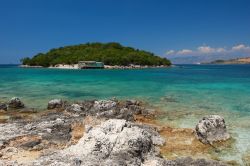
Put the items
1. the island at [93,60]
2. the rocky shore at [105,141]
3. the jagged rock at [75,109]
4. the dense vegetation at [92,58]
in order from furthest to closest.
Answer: the dense vegetation at [92,58]
the island at [93,60]
the jagged rock at [75,109]
the rocky shore at [105,141]

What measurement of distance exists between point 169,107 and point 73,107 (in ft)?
29.2

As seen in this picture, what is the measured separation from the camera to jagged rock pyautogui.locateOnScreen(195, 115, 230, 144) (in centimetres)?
1588

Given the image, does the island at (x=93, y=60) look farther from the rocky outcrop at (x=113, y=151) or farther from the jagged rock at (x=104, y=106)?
the rocky outcrop at (x=113, y=151)

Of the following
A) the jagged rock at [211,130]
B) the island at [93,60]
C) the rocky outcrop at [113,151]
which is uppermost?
the island at [93,60]

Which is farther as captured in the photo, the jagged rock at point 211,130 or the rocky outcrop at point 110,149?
the jagged rock at point 211,130

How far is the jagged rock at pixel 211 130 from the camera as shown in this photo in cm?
1588

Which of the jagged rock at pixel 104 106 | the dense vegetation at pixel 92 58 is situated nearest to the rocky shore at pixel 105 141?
the jagged rock at pixel 104 106

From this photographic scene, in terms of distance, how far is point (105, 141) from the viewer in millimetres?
11289

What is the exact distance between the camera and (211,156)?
13906 mm

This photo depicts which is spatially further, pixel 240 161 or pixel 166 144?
pixel 166 144

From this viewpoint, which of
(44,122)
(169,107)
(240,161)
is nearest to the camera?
(240,161)

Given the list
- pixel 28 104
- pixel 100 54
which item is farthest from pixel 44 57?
pixel 28 104

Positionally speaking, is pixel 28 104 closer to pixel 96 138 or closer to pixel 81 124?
pixel 81 124

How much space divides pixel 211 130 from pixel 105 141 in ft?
24.2
